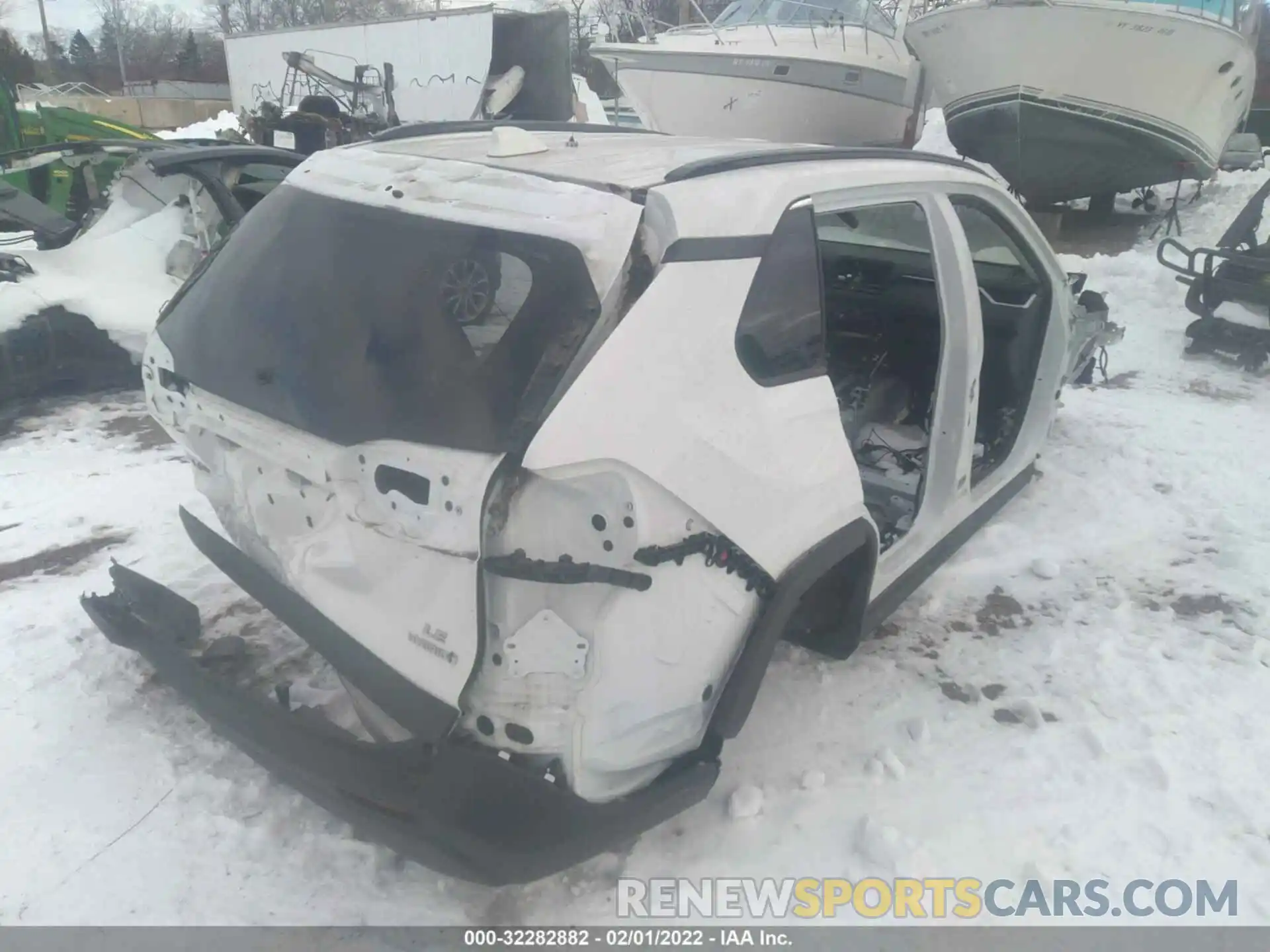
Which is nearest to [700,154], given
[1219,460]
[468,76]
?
[1219,460]

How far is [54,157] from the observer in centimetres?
689

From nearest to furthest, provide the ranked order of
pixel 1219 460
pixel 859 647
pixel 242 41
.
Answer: pixel 859 647
pixel 1219 460
pixel 242 41

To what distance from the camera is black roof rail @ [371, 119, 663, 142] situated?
321 cm

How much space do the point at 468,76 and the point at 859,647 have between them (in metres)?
17.6

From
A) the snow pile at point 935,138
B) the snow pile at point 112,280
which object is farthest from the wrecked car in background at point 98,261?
the snow pile at point 935,138

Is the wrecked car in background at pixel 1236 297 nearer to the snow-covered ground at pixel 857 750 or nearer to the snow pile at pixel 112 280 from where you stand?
the snow-covered ground at pixel 857 750

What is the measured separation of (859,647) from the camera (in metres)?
3.53

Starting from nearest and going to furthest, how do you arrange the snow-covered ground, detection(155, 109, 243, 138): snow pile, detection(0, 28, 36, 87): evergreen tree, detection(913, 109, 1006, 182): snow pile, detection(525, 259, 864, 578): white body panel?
detection(525, 259, 864, 578): white body panel < the snow-covered ground < detection(913, 109, 1006, 182): snow pile < detection(155, 109, 243, 138): snow pile < detection(0, 28, 36, 87): evergreen tree

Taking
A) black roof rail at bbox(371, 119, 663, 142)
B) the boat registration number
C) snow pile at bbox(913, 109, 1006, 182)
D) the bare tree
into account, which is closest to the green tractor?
black roof rail at bbox(371, 119, 663, 142)

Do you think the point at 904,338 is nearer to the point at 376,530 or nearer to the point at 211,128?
the point at 376,530

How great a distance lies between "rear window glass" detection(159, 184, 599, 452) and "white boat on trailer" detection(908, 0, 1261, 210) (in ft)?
39.1

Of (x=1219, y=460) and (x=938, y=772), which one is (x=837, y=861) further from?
(x=1219, y=460)

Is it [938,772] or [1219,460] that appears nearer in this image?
[938,772]

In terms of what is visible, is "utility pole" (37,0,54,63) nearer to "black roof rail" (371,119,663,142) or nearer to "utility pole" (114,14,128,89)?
"utility pole" (114,14,128,89)
